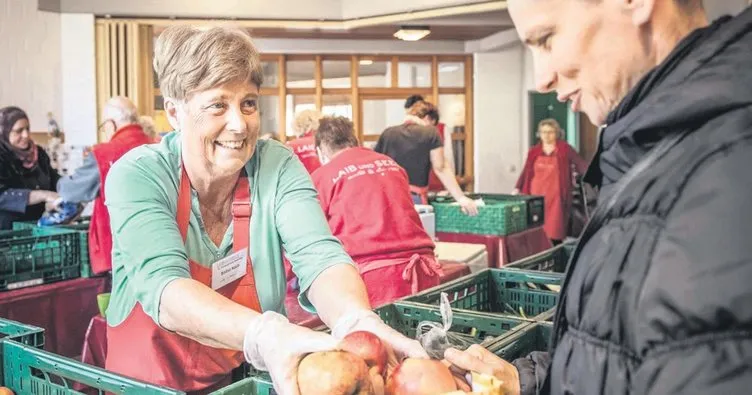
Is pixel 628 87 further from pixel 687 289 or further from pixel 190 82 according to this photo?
pixel 190 82

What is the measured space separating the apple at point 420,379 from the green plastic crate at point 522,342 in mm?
495

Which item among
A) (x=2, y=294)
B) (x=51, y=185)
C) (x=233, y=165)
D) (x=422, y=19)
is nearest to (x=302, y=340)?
(x=233, y=165)

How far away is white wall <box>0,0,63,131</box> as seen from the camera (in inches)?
275

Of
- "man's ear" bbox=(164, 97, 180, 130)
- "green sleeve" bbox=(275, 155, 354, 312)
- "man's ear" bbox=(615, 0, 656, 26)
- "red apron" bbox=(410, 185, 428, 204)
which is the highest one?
"man's ear" bbox=(615, 0, 656, 26)

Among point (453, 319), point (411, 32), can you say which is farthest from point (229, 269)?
point (411, 32)

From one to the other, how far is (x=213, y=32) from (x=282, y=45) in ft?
28.6

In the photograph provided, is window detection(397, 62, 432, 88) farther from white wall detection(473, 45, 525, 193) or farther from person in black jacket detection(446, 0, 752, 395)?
person in black jacket detection(446, 0, 752, 395)

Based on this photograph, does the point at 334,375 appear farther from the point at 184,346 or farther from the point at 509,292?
the point at 509,292

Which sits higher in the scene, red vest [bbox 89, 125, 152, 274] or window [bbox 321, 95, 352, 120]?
window [bbox 321, 95, 352, 120]

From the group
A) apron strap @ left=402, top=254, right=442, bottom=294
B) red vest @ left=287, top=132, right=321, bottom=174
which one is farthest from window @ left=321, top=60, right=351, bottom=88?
apron strap @ left=402, top=254, right=442, bottom=294

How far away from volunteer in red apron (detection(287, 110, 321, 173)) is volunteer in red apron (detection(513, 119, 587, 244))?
3240mm

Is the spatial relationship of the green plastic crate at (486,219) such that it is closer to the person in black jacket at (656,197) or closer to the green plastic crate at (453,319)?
the green plastic crate at (453,319)

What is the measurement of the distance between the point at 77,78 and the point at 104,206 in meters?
3.88

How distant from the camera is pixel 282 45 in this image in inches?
406
